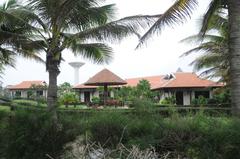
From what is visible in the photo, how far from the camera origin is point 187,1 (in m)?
9.51

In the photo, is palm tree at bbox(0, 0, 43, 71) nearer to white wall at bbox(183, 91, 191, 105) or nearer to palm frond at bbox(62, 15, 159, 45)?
palm frond at bbox(62, 15, 159, 45)

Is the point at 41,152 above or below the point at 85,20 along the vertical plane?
below

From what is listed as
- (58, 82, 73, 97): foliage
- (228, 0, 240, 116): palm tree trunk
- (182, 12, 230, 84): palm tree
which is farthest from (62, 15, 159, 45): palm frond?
(58, 82, 73, 97): foliage

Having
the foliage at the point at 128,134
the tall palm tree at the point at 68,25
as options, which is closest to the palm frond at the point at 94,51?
the tall palm tree at the point at 68,25

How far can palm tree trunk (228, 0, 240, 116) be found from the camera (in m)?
8.30

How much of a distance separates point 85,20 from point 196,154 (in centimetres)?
868

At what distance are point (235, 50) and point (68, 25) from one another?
267 inches

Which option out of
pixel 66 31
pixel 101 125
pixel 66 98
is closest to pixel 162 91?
pixel 66 98

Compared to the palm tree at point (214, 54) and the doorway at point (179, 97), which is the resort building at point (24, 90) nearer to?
the doorway at point (179, 97)

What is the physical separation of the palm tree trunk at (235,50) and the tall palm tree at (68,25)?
9.58ft

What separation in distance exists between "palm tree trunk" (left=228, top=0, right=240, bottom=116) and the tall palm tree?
292 centimetres

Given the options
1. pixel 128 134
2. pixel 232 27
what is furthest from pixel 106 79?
pixel 128 134

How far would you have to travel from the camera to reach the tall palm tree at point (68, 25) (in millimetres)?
11961

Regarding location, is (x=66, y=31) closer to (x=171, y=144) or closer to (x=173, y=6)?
(x=173, y=6)
